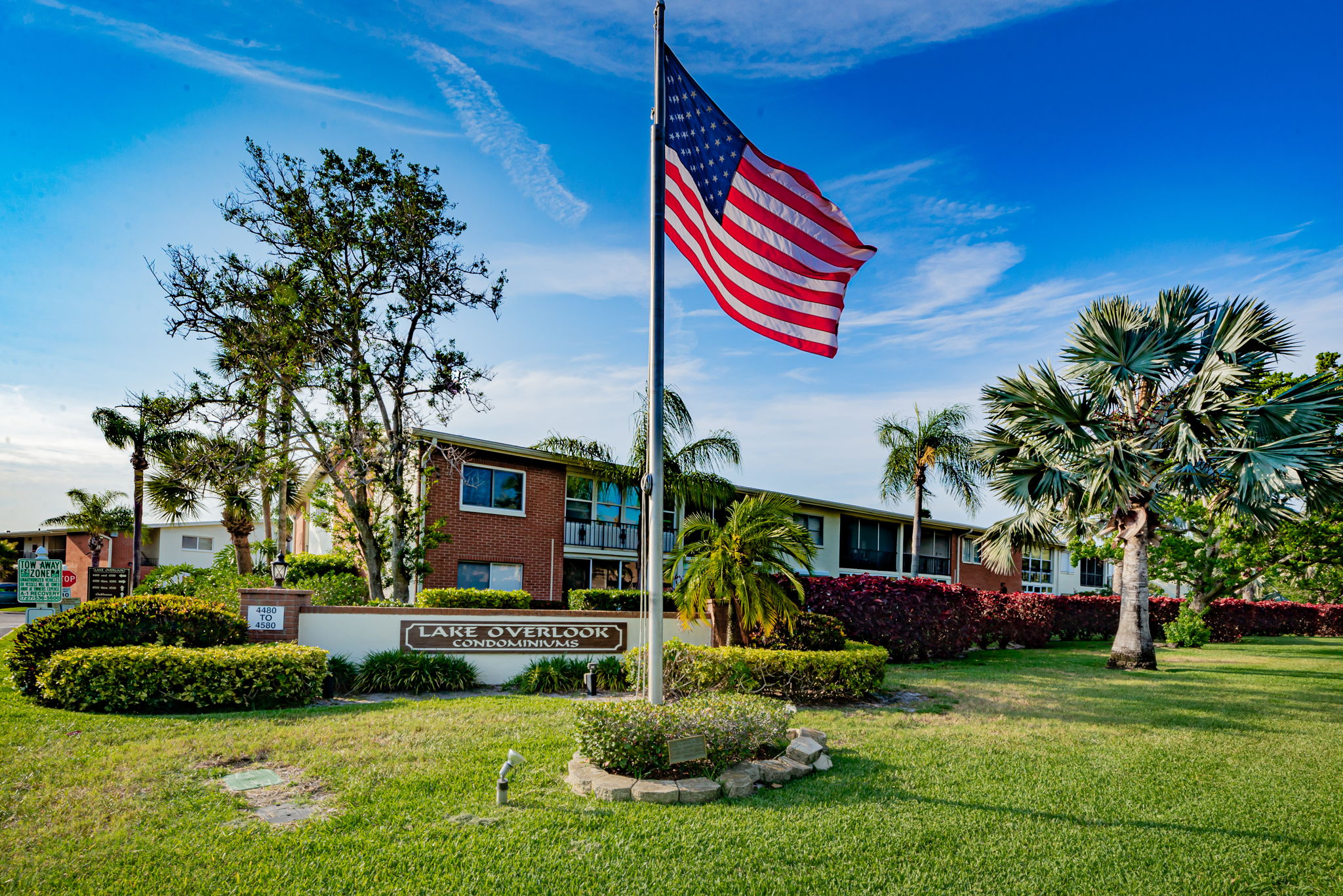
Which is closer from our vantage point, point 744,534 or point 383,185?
point 744,534

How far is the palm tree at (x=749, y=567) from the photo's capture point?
432 inches

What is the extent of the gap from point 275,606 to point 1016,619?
64.8 feet

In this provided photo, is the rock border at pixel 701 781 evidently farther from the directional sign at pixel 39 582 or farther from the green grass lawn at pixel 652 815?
the directional sign at pixel 39 582

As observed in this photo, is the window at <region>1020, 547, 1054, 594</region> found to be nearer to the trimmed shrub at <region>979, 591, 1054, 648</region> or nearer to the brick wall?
the trimmed shrub at <region>979, 591, 1054, 648</region>

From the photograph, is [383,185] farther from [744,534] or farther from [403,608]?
[744,534]

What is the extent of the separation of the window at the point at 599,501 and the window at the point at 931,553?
53.8 feet

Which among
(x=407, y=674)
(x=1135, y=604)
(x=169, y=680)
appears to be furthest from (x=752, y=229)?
(x=1135, y=604)

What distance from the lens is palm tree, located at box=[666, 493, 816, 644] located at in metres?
11.0

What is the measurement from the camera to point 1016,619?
2288 cm

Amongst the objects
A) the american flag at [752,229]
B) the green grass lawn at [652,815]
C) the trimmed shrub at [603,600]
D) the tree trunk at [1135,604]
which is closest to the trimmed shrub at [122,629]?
the green grass lawn at [652,815]

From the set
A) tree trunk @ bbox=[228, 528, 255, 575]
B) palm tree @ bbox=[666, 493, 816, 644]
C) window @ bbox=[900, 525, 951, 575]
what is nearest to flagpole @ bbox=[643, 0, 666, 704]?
palm tree @ bbox=[666, 493, 816, 644]

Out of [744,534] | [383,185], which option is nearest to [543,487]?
[383,185]

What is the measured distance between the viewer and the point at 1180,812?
609 centimetres

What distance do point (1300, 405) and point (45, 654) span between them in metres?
19.8
